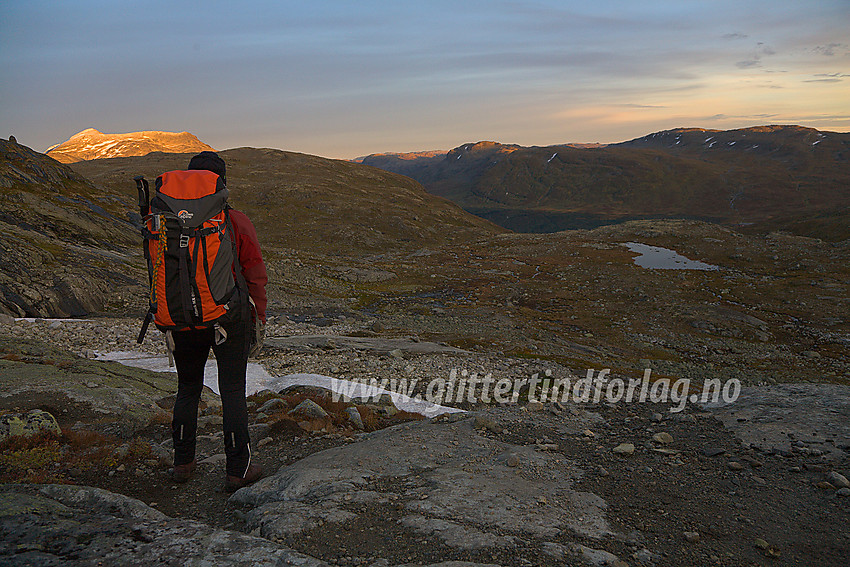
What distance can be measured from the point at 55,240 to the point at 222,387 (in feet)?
132

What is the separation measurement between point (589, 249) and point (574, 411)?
262 feet

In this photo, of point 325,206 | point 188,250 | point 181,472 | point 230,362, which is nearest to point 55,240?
point 181,472

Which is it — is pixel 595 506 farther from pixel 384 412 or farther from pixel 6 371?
pixel 6 371

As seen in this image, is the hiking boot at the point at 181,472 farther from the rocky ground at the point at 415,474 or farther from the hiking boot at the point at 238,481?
the hiking boot at the point at 238,481

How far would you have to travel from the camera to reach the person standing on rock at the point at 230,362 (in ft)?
21.1

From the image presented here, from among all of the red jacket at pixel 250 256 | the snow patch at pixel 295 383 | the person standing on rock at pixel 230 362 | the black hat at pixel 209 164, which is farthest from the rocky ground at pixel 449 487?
the black hat at pixel 209 164

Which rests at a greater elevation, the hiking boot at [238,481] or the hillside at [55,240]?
the hillside at [55,240]

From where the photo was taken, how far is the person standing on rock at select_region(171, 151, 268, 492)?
644 centimetres

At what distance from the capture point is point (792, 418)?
10.1 metres

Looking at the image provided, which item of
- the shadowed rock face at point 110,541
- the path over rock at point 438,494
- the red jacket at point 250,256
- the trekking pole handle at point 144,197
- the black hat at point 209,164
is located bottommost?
the path over rock at point 438,494

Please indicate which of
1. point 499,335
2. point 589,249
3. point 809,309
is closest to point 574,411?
point 499,335

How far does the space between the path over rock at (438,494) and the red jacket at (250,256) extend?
251 cm

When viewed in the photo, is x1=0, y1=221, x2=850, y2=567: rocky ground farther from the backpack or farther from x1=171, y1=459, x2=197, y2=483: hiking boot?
the backpack

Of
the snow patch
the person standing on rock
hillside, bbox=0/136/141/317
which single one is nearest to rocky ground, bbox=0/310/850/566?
the person standing on rock
